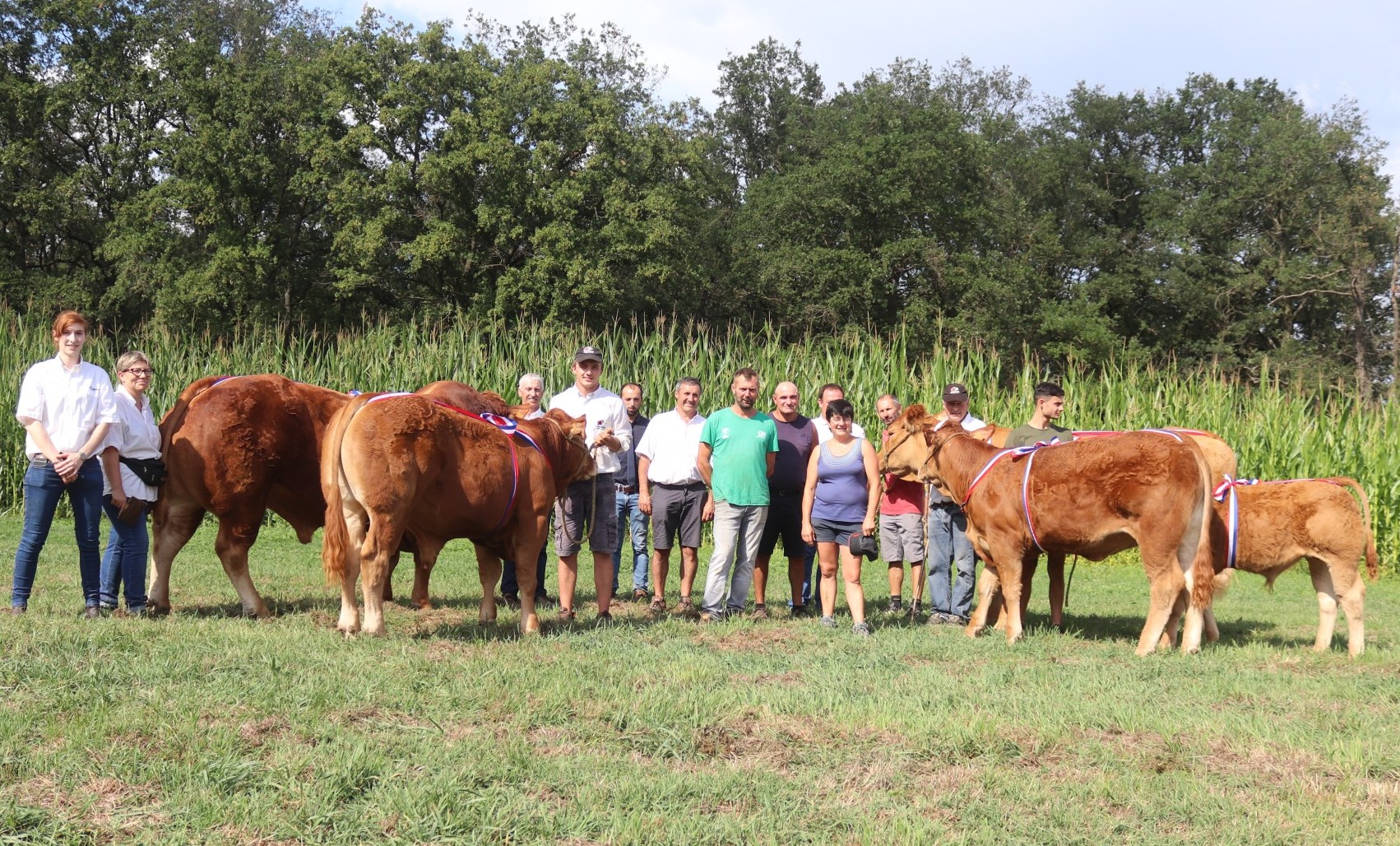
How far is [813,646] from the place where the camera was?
25.9 feet

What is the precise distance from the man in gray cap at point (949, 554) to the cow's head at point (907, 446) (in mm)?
334

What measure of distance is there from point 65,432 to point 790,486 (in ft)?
17.5

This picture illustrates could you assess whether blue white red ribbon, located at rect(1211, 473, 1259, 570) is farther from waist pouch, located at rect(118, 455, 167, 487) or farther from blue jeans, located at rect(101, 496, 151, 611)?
blue jeans, located at rect(101, 496, 151, 611)

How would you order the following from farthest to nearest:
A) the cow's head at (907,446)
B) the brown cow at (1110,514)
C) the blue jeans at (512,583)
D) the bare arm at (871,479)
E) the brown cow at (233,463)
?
the blue jeans at (512,583)
the cow's head at (907,446)
the bare arm at (871,479)
the brown cow at (233,463)
the brown cow at (1110,514)

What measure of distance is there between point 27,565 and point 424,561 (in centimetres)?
261

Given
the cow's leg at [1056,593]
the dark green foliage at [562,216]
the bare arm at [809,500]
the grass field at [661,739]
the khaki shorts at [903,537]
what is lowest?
the grass field at [661,739]

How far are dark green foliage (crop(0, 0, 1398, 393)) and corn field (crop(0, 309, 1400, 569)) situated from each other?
15266 mm

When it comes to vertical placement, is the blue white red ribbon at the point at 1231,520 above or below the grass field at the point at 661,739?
above

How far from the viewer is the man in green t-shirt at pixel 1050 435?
9.25m

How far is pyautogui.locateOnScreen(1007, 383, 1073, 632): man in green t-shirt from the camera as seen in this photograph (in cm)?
925

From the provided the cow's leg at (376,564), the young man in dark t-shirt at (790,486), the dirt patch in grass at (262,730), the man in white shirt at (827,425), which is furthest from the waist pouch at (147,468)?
the man in white shirt at (827,425)

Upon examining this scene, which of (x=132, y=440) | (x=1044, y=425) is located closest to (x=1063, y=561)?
(x=1044, y=425)

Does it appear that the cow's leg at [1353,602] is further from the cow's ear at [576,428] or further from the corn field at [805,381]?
the corn field at [805,381]

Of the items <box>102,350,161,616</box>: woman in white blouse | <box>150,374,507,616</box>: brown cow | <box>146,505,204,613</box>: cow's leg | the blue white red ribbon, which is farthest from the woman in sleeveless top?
<box>102,350,161,616</box>: woman in white blouse
